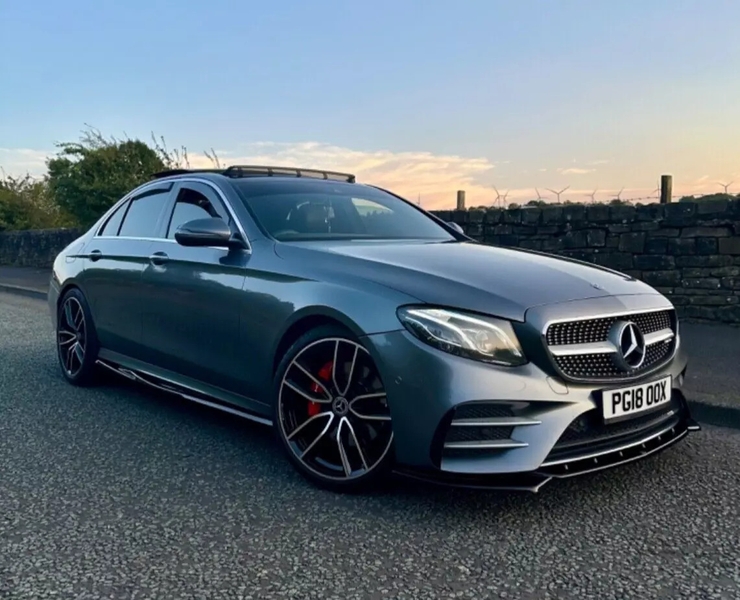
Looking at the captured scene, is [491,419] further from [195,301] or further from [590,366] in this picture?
[195,301]

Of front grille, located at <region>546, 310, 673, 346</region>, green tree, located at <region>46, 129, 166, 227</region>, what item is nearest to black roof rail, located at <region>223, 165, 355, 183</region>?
front grille, located at <region>546, 310, 673, 346</region>

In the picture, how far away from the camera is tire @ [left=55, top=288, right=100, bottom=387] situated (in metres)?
5.67

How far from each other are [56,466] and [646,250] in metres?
6.95

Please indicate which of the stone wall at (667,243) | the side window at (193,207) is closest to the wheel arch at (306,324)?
the side window at (193,207)

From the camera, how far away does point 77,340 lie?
5.86 m

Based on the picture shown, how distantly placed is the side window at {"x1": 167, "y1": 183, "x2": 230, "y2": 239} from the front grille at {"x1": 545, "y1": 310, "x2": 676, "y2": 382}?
212 centimetres

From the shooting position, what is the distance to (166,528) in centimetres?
313

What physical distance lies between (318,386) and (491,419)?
0.92 meters

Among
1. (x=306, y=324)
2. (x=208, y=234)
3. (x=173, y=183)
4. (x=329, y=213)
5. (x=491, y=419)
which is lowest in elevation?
(x=491, y=419)

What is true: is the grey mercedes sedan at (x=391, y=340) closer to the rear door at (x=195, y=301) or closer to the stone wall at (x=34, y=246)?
the rear door at (x=195, y=301)

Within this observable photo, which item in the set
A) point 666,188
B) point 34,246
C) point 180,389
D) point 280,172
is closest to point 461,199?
point 666,188

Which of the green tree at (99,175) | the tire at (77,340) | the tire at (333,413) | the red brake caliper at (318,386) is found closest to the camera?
the tire at (333,413)

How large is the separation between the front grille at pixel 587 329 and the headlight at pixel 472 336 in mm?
178

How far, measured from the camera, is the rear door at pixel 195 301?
13.5ft
